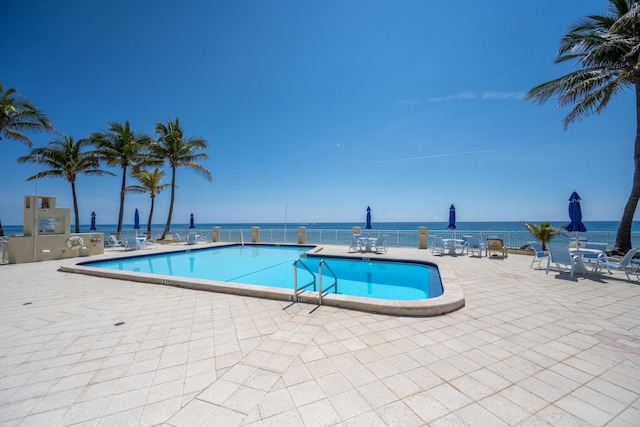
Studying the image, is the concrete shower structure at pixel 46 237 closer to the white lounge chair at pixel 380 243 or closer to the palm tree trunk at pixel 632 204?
the white lounge chair at pixel 380 243

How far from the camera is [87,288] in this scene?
17.5 ft

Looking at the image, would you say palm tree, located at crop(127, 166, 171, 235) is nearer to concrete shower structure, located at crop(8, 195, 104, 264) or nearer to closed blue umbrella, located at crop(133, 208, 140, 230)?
closed blue umbrella, located at crop(133, 208, 140, 230)

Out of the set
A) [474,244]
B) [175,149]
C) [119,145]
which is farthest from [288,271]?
[119,145]

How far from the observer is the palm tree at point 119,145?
579 inches

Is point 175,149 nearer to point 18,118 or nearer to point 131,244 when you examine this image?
point 18,118

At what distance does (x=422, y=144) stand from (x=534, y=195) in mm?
16203

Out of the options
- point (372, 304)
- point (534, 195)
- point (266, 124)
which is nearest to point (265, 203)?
point (266, 124)

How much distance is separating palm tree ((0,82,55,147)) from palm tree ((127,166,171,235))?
591cm

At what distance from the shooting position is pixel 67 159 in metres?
14.8

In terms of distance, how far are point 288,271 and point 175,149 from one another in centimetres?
1290

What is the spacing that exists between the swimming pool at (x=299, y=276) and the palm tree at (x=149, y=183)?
7.86 meters

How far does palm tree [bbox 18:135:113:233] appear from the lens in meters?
14.4

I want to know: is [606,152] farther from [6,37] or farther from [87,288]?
[6,37]

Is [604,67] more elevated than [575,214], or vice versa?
[604,67]
